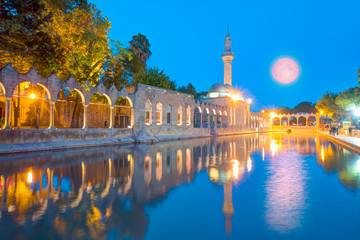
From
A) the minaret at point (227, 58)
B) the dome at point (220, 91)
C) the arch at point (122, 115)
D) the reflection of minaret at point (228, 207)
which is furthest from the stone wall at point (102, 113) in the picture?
the minaret at point (227, 58)

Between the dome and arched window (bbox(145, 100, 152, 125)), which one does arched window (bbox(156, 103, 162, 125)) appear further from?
the dome

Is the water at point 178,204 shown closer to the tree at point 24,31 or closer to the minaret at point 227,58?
the tree at point 24,31

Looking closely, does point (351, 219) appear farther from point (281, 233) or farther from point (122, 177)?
point (122, 177)

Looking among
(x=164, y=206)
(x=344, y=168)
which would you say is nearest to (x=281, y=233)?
(x=164, y=206)

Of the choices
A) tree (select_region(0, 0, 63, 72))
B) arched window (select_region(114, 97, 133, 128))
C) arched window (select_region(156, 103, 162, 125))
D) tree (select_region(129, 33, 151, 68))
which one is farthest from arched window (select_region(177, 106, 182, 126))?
tree (select_region(0, 0, 63, 72))

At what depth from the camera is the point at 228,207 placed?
4930 millimetres

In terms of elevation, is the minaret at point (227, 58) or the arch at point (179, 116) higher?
the minaret at point (227, 58)

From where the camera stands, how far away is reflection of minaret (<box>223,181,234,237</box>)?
401cm

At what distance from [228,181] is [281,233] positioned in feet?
11.4

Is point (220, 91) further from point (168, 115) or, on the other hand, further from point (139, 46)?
point (168, 115)

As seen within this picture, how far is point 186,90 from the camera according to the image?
2445 inches

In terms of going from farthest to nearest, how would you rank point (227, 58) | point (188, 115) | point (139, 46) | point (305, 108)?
point (305, 108) < point (227, 58) < point (139, 46) < point (188, 115)

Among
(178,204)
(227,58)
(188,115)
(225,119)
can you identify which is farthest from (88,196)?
(227,58)

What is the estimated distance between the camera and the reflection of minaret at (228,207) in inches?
158
